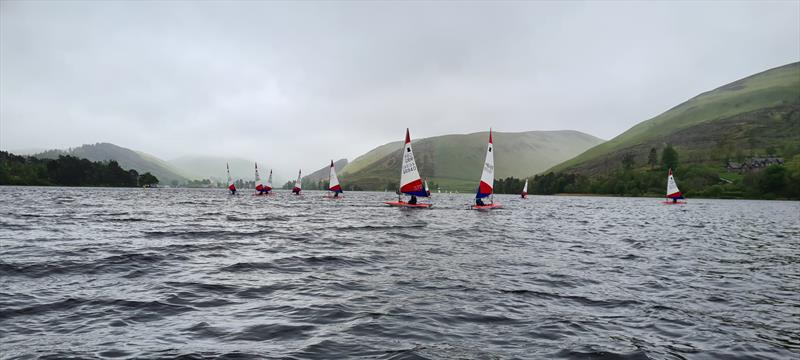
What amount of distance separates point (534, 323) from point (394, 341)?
156 inches

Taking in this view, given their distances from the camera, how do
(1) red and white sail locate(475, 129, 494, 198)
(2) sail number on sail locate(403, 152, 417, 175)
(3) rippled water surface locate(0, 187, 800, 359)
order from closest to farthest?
1. (3) rippled water surface locate(0, 187, 800, 359)
2. (2) sail number on sail locate(403, 152, 417, 175)
3. (1) red and white sail locate(475, 129, 494, 198)

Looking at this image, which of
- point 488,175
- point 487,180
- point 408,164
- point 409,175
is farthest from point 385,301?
point 487,180

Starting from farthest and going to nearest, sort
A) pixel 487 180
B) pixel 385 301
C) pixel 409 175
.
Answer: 1. pixel 487 180
2. pixel 409 175
3. pixel 385 301

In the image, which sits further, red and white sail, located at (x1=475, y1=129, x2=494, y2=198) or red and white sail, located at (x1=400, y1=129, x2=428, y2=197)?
red and white sail, located at (x1=475, y1=129, x2=494, y2=198)

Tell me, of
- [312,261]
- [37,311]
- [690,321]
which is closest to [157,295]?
[37,311]

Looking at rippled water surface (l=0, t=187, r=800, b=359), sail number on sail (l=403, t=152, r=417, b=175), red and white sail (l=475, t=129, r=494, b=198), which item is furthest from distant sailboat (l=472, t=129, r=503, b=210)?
rippled water surface (l=0, t=187, r=800, b=359)

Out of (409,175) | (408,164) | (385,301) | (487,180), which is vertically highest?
(408,164)

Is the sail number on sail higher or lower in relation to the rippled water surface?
higher

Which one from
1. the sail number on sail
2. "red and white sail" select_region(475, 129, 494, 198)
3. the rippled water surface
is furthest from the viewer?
"red and white sail" select_region(475, 129, 494, 198)

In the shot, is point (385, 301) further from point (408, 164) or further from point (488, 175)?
point (488, 175)

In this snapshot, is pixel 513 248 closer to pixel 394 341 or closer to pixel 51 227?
pixel 394 341

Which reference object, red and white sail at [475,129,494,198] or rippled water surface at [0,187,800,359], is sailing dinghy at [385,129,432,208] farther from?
rippled water surface at [0,187,800,359]

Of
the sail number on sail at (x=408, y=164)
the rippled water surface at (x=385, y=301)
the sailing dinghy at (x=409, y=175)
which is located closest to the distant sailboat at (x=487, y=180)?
the sailing dinghy at (x=409, y=175)

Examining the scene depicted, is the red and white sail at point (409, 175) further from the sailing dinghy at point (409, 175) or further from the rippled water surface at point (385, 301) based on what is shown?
the rippled water surface at point (385, 301)
